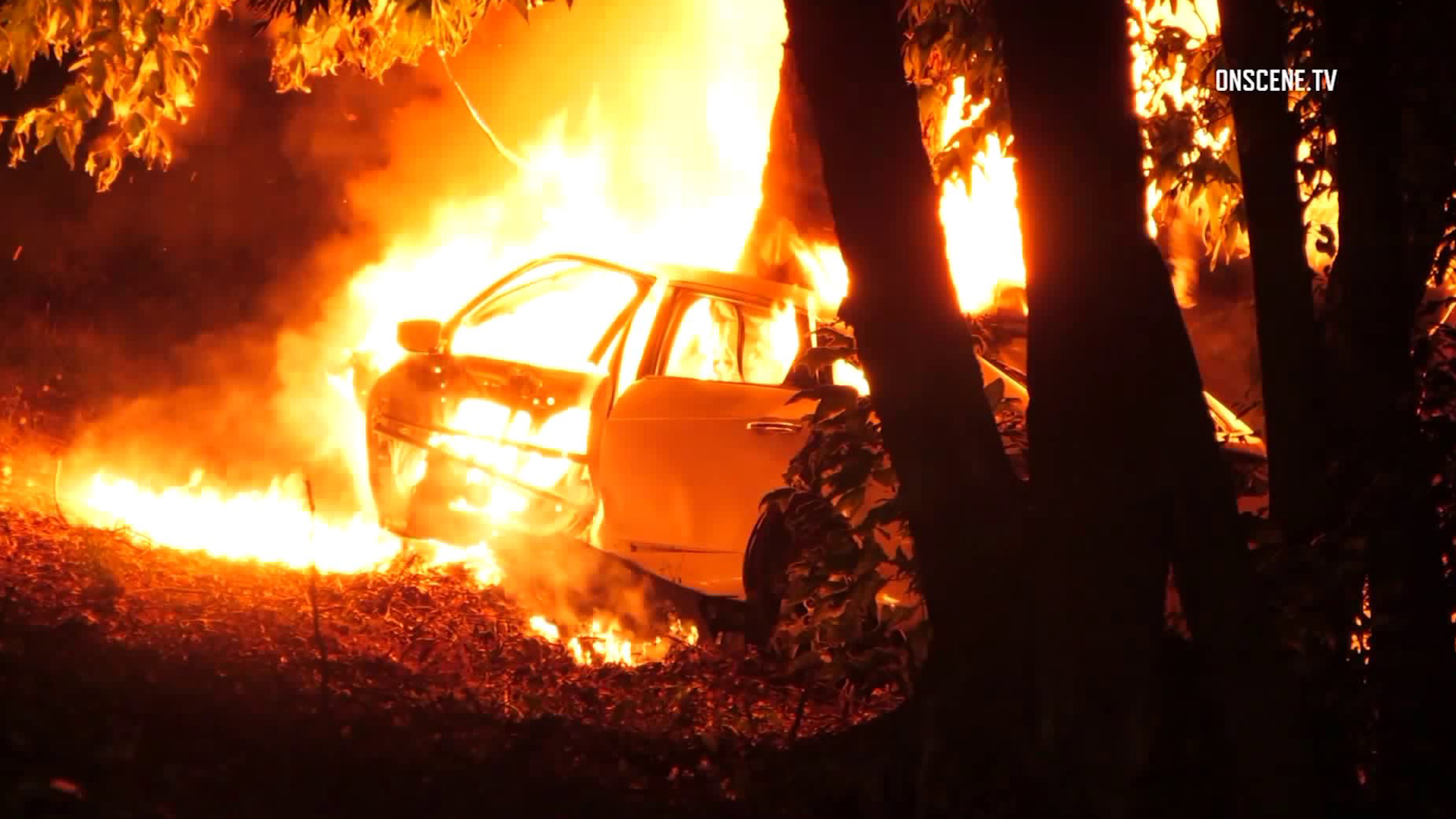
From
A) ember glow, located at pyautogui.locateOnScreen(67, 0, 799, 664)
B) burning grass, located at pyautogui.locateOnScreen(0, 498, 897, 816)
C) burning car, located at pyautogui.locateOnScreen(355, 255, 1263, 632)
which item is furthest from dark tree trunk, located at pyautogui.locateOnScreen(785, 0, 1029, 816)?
ember glow, located at pyautogui.locateOnScreen(67, 0, 799, 664)

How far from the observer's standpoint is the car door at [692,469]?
256 inches

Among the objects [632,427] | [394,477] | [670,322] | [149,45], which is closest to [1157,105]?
[670,322]

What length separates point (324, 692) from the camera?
4.35 meters

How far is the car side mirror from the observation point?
7.34 m

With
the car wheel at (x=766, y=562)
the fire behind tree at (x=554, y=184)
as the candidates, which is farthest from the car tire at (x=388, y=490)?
the fire behind tree at (x=554, y=184)

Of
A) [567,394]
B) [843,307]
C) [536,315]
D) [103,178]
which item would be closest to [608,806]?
[843,307]

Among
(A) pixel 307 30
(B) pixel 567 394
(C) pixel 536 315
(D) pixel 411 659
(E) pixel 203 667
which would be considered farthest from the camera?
(C) pixel 536 315

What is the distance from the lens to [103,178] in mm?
7445

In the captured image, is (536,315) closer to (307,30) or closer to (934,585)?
(307,30)

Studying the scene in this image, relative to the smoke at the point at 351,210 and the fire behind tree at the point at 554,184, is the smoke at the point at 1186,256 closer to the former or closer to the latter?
the fire behind tree at the point at 554,184

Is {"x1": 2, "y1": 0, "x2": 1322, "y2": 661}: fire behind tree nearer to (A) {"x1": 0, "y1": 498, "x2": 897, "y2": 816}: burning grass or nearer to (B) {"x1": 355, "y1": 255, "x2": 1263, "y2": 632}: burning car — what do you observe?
(B) {"x1": 355, "y1": 255, "x2": 1263, "y2": 632}: burning car

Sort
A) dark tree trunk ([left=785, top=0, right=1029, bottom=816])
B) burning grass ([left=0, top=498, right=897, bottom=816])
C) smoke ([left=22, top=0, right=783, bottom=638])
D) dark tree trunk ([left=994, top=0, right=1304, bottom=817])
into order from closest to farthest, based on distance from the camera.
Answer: dark tree trunk ([left=994, top=0, right=1304, bottom=817]) < dark tree trunk ([left=785, top=0, right=1029, bottom=816]) < burning grass ([left=0, top=498, right=897, bottom=816]) < smoke ([left=22, top=0, right=783, bottom=638])

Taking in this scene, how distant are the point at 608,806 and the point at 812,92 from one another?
214cm

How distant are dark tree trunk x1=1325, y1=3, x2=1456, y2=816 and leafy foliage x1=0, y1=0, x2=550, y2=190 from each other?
3.66 metres
